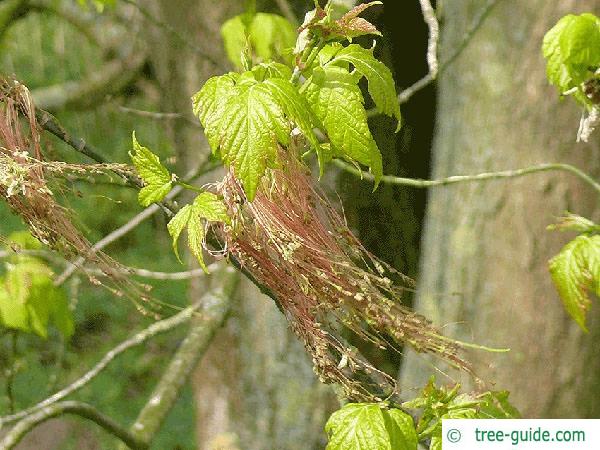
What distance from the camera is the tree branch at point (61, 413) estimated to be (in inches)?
44.6

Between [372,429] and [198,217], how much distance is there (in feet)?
1.00

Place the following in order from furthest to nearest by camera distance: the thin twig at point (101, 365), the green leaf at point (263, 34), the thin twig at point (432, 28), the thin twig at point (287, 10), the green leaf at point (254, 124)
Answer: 1. the thin twig at point (287, 10)
2. the green leaf at point (263, 34)
3. the thin twig at point (101, 365)
4. the thin twig at point (432, 28)
5. the green leaf at point (254, 124)

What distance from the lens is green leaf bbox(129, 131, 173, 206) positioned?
81cm

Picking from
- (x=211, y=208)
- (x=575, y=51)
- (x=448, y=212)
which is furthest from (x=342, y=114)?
(x=448, y=212)

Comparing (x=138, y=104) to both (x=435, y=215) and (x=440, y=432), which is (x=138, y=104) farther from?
(x=440, y=432)

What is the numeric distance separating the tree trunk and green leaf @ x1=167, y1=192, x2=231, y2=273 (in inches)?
33.7

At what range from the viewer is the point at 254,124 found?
0.75 meters

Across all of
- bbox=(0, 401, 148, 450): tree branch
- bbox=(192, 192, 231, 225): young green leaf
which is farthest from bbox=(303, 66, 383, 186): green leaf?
bbox=(0, 401, 148, 450): tree branch

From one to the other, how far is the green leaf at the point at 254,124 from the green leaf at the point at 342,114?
32 mm

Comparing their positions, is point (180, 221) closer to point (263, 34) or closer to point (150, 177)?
point (150, 177)

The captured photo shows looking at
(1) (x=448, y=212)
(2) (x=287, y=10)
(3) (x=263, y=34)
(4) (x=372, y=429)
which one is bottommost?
(4) (x=372, y=429)

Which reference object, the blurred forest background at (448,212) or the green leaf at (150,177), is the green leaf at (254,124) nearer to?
the green leaf at (150,177)

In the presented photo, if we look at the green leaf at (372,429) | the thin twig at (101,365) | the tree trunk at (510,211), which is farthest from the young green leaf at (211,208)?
the tree trunk at (510,211)

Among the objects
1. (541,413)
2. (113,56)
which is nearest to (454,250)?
(541,413)
